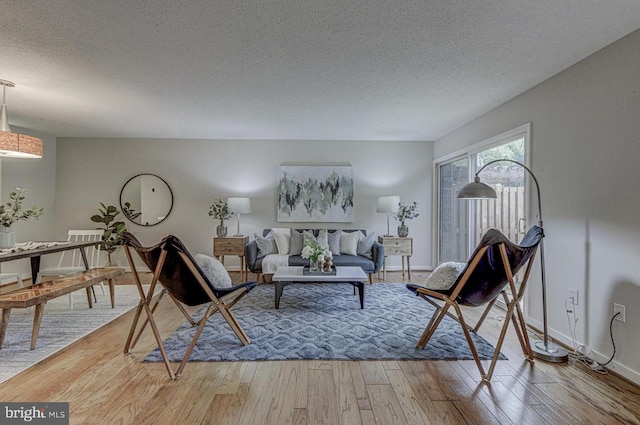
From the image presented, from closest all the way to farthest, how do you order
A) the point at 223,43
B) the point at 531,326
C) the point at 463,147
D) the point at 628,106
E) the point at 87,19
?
the point at 87,19, the point at 628,106, the point at 223,43, the point at 531,326, the point at 463,147

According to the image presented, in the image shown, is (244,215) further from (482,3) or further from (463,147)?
(482,3)

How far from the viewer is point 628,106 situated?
7.24 feet

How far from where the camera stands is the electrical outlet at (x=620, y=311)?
2.21 m

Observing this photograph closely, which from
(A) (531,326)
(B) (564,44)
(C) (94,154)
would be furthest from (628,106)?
(C) (94,154)

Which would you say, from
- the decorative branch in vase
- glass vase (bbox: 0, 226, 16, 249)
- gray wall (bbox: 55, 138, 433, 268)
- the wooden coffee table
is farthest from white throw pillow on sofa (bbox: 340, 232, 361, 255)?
glass vase (bbox: 0, 226, 16, 249)

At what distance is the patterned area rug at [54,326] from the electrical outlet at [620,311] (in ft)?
13.6

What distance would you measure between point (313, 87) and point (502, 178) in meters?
2.37

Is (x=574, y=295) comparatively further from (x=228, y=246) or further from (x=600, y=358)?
(x=228, y=246)

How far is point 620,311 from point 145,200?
20.7ft

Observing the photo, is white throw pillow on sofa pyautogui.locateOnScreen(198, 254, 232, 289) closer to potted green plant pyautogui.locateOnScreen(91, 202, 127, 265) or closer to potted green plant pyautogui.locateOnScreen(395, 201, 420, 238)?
potted green plant pyautogui.locateOnScreen(91, 202, 127, 265)

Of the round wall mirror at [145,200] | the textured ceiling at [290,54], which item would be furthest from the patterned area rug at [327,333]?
the round wall mirror at [145,200]

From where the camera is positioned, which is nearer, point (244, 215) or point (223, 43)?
point (223, 43)

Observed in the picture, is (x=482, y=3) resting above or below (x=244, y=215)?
above

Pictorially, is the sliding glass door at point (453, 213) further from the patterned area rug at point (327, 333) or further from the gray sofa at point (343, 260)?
the patterned area rug at point (327, 333)
